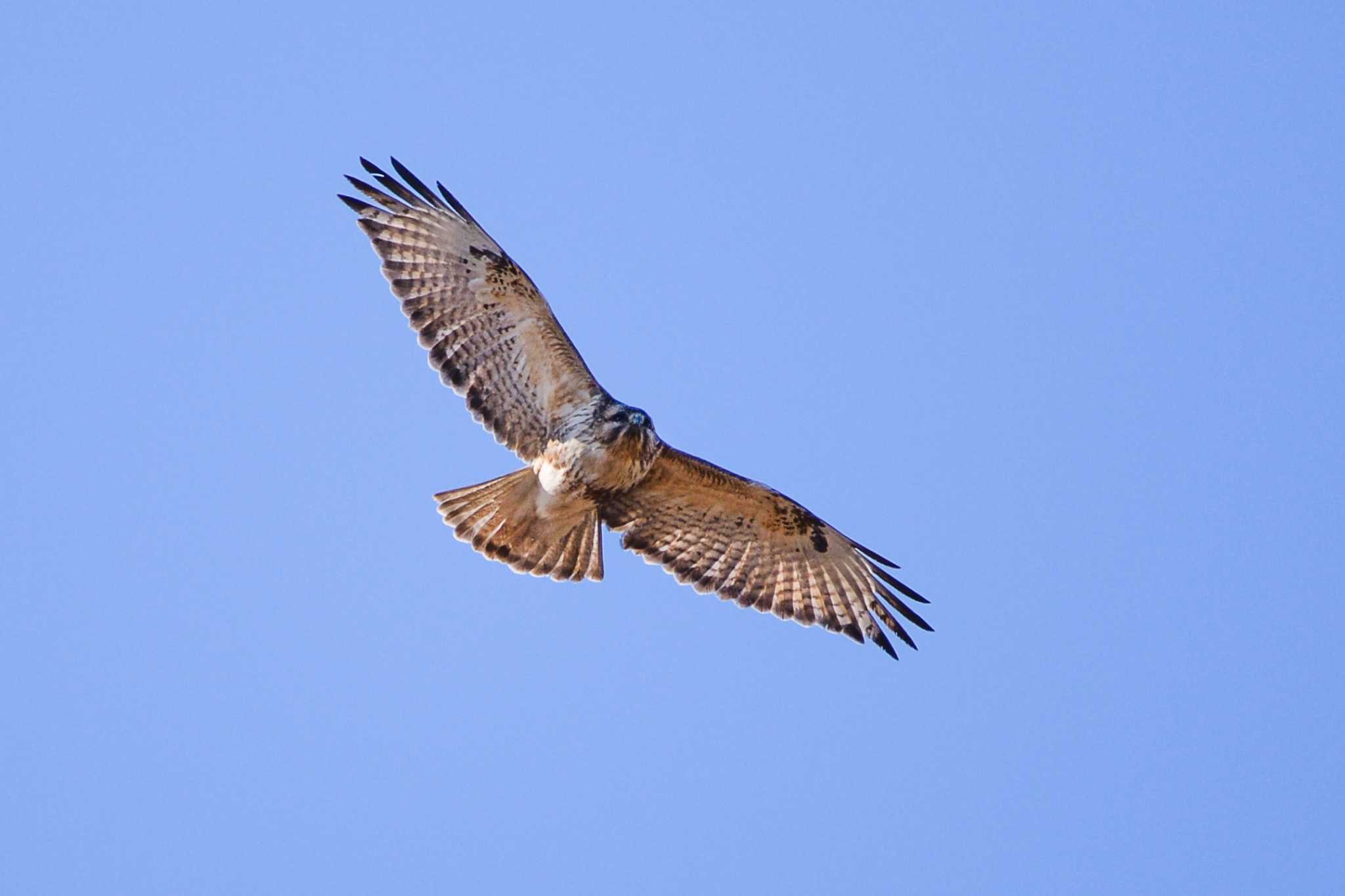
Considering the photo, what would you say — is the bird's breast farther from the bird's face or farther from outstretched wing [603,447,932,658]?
outstretched wing [603,447,932,658]

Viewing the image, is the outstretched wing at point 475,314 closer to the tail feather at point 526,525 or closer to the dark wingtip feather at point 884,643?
the tail feather at point 526,525

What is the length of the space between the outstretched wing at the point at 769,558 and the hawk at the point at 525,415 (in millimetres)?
25

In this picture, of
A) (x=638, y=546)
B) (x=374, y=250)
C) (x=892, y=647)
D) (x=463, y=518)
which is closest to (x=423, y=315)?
(x=374, y=250)

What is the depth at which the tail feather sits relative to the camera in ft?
37.1

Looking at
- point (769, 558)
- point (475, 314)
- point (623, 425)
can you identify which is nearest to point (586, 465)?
point (623, 425)

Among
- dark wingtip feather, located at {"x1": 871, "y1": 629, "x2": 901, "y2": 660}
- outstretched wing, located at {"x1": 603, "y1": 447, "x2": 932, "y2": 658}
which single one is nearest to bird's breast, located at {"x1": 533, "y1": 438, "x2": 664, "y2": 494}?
outstretched wing, located at {"x1": 603, "y1": 447, "x2": 932, "y2": 658}

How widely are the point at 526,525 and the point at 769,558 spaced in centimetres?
162

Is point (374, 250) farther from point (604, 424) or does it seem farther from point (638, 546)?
point (638, 546)

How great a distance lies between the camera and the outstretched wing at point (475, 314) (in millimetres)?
11078

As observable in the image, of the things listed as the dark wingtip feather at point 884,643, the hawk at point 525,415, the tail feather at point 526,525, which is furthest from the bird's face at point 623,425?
the dark wingtip feather at point 884,643

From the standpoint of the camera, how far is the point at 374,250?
1117cm

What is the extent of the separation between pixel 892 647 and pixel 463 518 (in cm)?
281

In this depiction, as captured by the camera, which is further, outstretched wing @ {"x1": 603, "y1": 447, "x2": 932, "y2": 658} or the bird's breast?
outstretched wing @ {"x1": 603, "y1": 447, "x2": 932, "y2": 658}

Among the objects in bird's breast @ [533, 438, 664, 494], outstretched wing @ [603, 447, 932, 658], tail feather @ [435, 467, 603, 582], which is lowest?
tail feather @ [435, 467, 603, 582]
